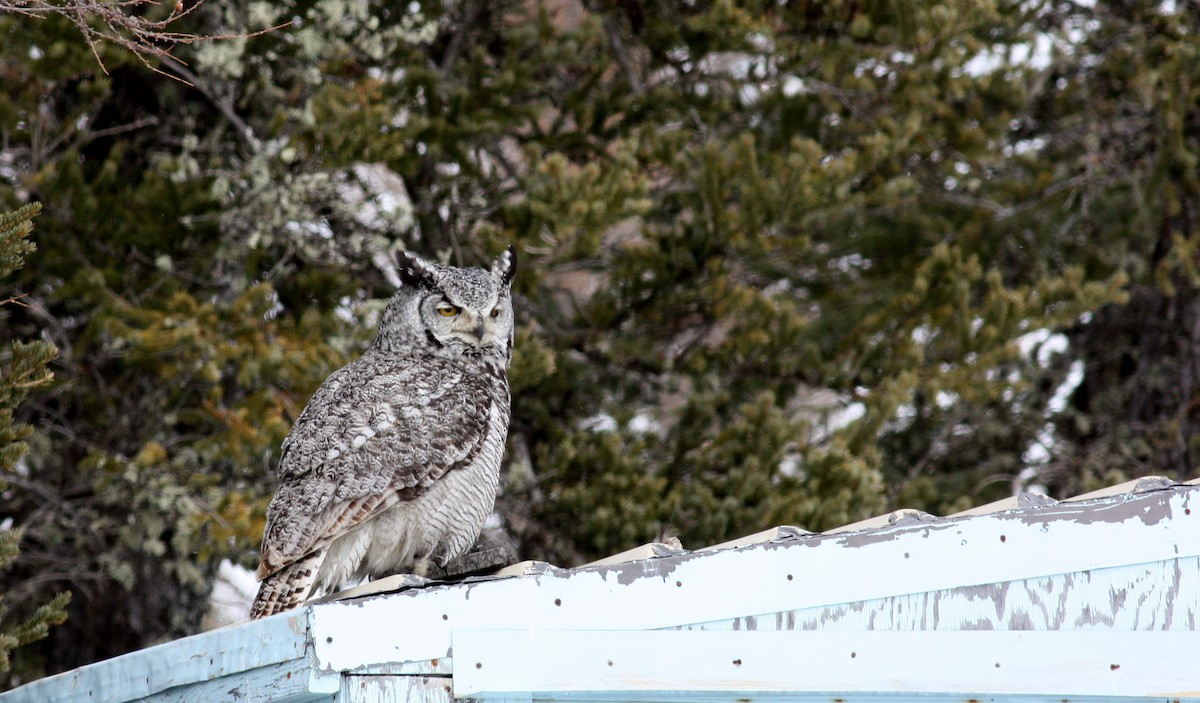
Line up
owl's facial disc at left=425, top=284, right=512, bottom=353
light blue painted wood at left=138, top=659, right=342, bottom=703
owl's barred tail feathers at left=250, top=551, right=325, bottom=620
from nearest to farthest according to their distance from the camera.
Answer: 1. light blue painted wood at left=138, top=659, right=342, bottom=703
2. owl's barred tail feathers at left=250, top=551, right=325, bottom=620
3. owl's facial disc at left=425, top=284, right=512, bottom=353

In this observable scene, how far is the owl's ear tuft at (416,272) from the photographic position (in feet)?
14.5

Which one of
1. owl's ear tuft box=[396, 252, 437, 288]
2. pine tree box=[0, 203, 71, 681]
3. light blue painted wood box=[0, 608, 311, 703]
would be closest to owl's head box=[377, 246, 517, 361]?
owl's ear tuft box=[396, 252, 437, 288]

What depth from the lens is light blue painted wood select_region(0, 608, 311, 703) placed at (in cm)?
245

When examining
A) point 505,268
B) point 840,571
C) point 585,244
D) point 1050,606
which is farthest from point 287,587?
point 585,244

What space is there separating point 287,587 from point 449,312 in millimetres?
1130

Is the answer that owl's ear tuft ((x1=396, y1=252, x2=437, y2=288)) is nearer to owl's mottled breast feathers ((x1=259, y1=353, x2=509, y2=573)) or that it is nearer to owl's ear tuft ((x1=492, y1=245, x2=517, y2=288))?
owl's ear tuft ((x1=492, y1=245, x2=517, y2=288))

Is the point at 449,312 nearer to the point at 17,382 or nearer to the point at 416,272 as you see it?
the point at 416,272

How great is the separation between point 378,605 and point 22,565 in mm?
5829

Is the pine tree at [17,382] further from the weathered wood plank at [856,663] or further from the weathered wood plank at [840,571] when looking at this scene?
the weathered wood plank at [856,663]

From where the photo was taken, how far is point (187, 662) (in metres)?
2.70

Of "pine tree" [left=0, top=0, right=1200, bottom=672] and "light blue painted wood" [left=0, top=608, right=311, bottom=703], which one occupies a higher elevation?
"pine tree" [left=0, top=0, right=1200, bottom=672]

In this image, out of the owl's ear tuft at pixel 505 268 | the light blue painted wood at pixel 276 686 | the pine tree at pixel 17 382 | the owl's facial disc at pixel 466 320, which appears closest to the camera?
the light blue painted wood at pixel 276 686

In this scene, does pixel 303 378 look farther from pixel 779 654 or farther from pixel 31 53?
pixel 779 654

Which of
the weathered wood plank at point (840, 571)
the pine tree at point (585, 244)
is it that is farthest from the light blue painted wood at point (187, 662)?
the pine tree at point (585, 244)
